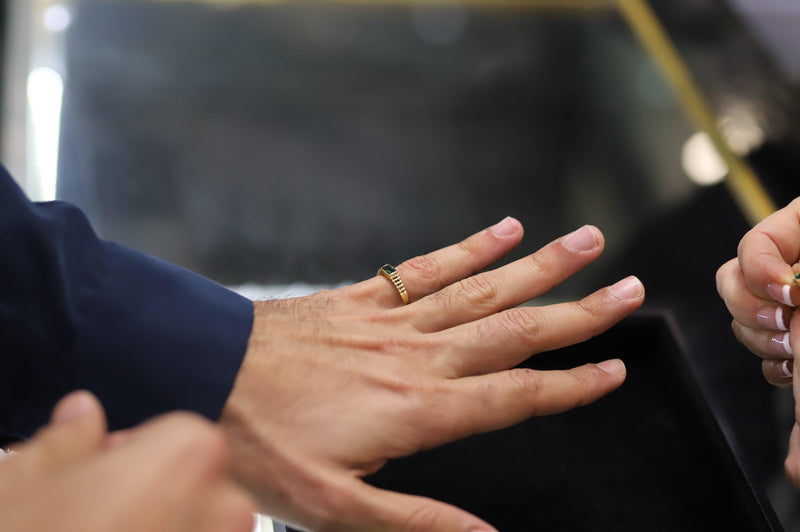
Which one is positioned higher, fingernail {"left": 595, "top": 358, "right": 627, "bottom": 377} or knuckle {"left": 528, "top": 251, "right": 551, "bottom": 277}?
knuckle {"left": 528, "top": 251, "right": 551, "bottom": 277}

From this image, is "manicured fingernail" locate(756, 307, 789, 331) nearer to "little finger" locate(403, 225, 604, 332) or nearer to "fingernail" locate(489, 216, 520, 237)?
"little finger" locate(403, 225, 604, 332)

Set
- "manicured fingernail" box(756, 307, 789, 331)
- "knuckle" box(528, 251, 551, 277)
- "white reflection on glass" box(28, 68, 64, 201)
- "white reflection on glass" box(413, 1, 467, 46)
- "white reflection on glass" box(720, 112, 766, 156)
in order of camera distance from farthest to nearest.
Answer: "white reflection on glass" box(413, 1, 467, 46), "white reflection on glass" box(720, 112, 766, 156), "white reflection on glass" box(28, 68, 64, 201), "knuckle" box(528, 251, 551, 277), "manicured fingernail" box(756, 307, 789, 331)

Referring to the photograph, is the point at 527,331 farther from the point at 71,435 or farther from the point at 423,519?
the point at 71,435

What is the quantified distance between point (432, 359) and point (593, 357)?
0.23 m

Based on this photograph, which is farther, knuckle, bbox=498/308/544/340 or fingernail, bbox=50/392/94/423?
knuckle, bbox=498/308/544/340

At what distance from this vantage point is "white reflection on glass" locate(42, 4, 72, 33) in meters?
1.58

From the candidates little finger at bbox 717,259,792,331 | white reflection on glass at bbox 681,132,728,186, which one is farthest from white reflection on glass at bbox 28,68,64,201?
white reflection on glass at bbox 681,132,728,186

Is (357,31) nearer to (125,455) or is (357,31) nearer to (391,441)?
(391,441)

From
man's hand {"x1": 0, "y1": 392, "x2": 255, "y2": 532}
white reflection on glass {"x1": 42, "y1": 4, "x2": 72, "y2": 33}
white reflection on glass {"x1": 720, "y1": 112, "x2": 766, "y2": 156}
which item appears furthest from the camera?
white reflection on glass {"x1": 42, "y1": 4, "x2": 72, "y2": 33}

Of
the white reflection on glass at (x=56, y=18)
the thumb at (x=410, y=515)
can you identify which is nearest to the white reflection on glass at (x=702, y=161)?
the thumb at (x=410, y=515)

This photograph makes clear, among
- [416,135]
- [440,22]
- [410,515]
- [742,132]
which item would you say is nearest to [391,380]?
[410,515]

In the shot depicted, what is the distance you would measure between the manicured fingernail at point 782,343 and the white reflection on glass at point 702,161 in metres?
0.86

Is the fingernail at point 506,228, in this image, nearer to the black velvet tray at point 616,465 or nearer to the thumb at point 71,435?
the black velvet tray at point 616,465

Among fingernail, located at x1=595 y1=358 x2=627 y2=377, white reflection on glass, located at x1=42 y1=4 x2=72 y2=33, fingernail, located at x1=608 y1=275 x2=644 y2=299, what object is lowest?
fingernail, located at x1=595 y1=358 x2=627 y2=377
